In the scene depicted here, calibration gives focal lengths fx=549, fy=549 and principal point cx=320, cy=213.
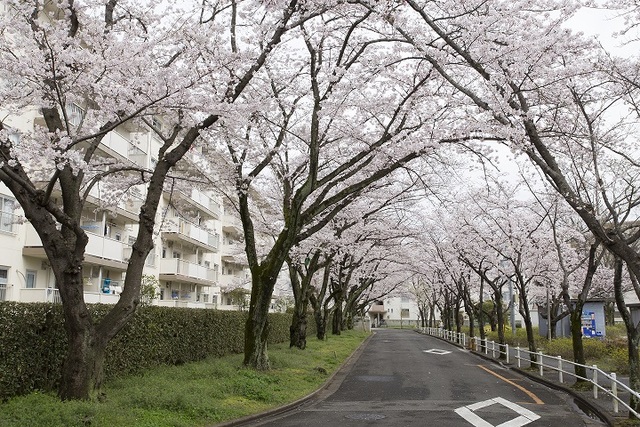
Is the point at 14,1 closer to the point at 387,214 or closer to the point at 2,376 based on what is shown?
the point at 2,376

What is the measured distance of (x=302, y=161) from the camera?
1952cm

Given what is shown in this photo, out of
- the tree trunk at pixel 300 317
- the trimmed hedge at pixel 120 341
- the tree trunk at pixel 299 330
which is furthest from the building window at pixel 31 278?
the tree trunk at pixel 299 330

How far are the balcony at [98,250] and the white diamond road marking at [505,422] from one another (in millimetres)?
17191

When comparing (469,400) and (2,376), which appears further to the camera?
(469,400)

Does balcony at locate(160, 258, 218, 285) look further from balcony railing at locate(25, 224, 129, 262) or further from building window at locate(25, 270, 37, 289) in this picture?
building window at locate(25, 270, 37, 289)

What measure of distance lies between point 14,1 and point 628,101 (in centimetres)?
1151

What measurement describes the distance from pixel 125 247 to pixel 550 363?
20.4 metres

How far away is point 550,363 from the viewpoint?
21.7 m

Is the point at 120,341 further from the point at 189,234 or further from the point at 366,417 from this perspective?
the point at 189,234

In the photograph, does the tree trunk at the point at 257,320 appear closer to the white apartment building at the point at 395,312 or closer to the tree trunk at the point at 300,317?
the tree trunk at the point at 300,317

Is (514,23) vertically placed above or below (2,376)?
above

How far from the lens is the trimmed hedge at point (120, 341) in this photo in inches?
347

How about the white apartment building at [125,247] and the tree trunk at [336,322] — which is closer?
the white apartment building at [125,247]

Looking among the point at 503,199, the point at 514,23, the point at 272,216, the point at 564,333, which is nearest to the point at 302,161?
the point at 272,216
